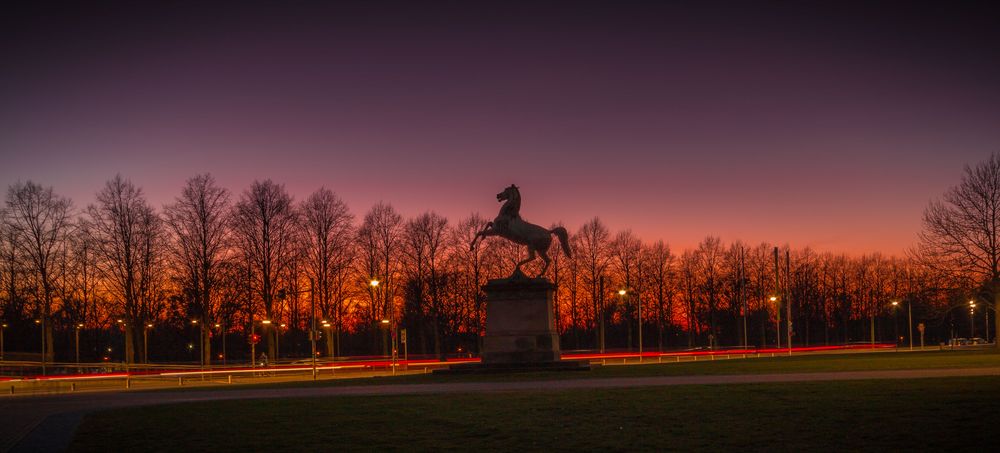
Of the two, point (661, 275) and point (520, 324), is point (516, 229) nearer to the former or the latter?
point (520, 324)

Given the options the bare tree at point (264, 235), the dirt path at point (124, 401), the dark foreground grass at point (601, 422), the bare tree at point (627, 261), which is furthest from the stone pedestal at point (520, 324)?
the bare tree at point (627, 261)

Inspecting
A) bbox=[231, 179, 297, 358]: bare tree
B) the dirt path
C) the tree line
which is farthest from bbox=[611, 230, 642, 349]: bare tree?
the dirt path

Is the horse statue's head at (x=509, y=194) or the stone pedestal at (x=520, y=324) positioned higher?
the horse statue's head at (x=509, y=194)

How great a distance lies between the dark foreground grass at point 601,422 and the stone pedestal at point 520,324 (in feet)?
43.0

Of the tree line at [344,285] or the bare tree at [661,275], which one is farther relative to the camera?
the bare tree at [661,275]

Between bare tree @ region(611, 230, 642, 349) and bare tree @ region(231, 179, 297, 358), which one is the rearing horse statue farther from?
bare tree @ region(611, 230, 642, 349)

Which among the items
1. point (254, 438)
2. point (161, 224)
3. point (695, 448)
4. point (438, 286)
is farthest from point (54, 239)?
point (695, 448)

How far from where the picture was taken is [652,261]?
98.9 metres

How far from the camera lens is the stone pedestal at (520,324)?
3503 centimetres

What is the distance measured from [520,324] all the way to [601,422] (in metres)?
19.4

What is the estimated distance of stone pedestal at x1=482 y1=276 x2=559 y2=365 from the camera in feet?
115

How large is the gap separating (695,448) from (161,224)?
199 ft

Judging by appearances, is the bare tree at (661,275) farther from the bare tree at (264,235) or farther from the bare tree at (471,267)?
the bare tree at (264,235)

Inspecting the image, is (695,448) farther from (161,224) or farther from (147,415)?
(161,224)
